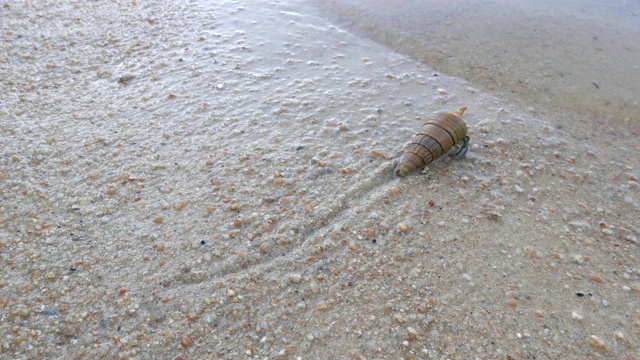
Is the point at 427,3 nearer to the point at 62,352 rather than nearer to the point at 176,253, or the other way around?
the point at 176,253

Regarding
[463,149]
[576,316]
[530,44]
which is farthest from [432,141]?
[530,44]

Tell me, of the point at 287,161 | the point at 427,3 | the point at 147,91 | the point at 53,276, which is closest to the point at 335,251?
the point at 287,161

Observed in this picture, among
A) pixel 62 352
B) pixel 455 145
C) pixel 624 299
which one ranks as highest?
pixel 455 145

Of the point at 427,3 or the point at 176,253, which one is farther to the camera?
the point at 427,3

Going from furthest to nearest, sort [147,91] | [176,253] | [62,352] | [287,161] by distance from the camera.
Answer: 1. [147,91]
2. [287,161]
3. [176,253]
4. [62,352]

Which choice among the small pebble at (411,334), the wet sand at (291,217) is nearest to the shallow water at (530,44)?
the wet sand at (291,217)

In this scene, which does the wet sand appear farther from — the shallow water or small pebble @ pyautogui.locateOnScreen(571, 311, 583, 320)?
the shallow water
